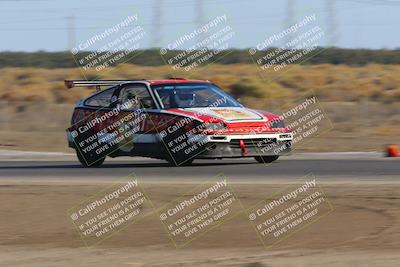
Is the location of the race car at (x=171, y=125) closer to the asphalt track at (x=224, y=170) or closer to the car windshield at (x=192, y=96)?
the car windshield at (x=192, y=96)

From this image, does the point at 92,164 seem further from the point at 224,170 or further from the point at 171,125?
the point at 224,170

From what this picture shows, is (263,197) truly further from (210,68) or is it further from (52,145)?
(210,68)

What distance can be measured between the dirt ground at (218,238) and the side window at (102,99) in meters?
4.84

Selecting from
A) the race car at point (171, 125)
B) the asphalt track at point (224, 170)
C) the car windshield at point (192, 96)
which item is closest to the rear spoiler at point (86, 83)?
the race car at point (171, 125)

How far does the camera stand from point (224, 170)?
1714 centimetres

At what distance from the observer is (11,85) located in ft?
196

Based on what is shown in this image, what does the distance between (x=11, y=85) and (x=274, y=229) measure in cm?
4995

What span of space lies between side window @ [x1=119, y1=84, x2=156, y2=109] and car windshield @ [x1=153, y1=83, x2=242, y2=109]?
218 millimetres

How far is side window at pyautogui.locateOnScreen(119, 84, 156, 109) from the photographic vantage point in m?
18.2

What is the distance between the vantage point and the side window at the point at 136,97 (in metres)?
18.2

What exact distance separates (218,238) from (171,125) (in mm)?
6582

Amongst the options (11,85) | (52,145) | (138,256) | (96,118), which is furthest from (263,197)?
(11,85)

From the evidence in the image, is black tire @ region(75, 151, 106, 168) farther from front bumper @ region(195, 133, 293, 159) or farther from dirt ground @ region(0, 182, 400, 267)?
dirt ground @ region(0, 182, 400, 267)

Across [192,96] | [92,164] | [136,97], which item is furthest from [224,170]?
[92,164]
